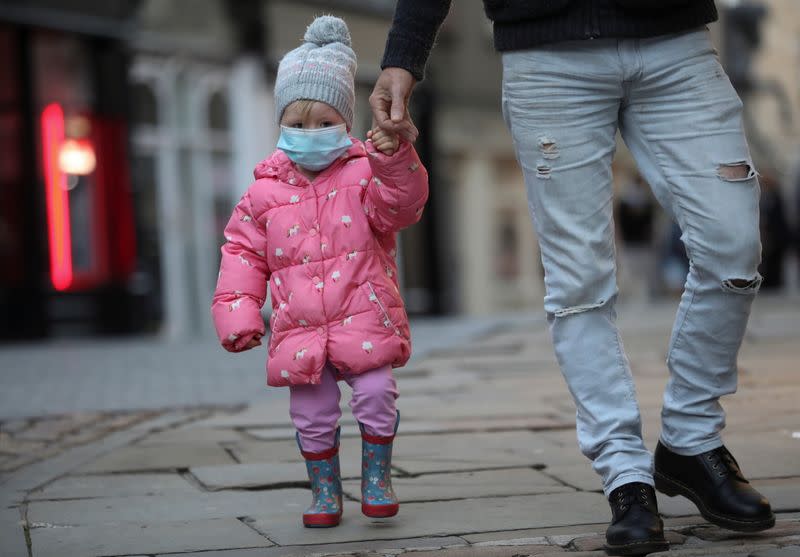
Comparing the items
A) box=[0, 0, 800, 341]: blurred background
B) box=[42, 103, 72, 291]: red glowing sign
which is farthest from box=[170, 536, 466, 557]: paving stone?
box=[42, 103, 72, 291]: red glowing sign

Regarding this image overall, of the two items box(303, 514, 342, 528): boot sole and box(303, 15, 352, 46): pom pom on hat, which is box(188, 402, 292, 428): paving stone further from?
box(303, 15, 352, 46): pom pom on hat

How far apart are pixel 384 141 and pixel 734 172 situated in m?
0.82

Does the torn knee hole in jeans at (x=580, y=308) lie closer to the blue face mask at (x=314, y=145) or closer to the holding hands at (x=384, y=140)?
the holding hands at (x=384, y=140)

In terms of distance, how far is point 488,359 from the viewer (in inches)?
370

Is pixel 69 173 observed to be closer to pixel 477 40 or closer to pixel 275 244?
pixel 477 40

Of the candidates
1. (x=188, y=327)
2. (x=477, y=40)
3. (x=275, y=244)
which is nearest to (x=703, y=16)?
(x=275, y=244)

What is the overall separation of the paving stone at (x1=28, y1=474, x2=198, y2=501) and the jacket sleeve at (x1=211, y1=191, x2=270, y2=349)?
924mm

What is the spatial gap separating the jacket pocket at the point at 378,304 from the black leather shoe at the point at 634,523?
2.55ft

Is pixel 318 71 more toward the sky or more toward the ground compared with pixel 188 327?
more toward the sky

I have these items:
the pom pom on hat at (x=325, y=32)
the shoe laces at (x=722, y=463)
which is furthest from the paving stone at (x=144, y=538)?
the pom pom on hat at (x=325, y=32)

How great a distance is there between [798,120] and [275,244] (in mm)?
40136

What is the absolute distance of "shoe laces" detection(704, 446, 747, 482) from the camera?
3613mm

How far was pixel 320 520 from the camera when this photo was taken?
3951 mm

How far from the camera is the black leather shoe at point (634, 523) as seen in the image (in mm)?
3377
